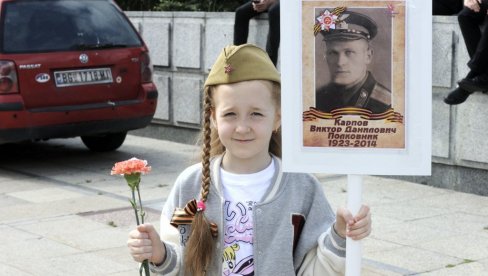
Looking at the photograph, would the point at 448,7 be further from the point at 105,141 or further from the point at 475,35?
the point at 105,141

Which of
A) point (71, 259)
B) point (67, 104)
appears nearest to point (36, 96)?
point (67, 104)

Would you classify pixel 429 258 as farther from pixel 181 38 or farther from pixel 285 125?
pixel 181 38

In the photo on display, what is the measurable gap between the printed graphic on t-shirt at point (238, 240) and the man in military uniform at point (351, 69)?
0.44 meters

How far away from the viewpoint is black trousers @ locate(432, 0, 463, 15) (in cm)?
894

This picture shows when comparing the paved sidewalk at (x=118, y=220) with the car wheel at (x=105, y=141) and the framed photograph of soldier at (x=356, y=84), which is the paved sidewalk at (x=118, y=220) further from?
the framed photograph of soldier at (x=356, y=84)

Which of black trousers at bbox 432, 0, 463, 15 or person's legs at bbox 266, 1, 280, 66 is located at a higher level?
black trousers at bbox 432, 0, 463, 15

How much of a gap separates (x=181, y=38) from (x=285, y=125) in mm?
8652

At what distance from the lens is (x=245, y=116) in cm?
317

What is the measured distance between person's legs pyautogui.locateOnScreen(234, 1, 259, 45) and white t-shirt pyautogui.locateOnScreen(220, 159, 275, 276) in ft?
23.4

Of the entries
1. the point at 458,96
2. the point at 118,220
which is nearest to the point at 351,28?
the point at 118,220

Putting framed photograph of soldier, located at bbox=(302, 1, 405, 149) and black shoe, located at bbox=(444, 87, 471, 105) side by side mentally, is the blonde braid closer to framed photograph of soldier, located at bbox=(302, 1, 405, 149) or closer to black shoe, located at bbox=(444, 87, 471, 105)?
framed photograph of soldier, located at bbox=(302, 1, 405, 149)

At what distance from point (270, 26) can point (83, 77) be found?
183 cm

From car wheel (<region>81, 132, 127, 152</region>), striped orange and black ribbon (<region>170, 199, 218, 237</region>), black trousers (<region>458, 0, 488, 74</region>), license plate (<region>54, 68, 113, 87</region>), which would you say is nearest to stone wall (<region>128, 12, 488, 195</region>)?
black trousers (<region>458, 0, 488, 74</region>)

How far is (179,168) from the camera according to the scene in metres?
10.0
